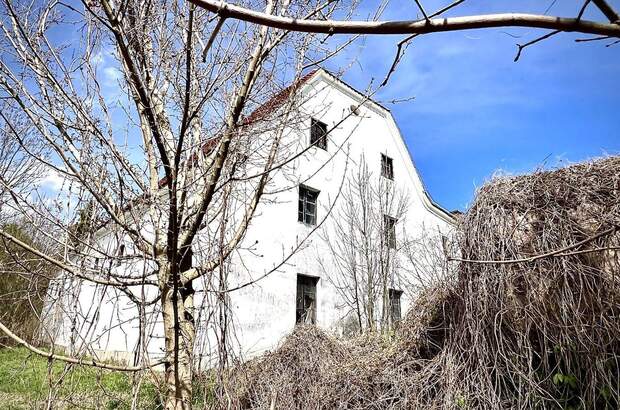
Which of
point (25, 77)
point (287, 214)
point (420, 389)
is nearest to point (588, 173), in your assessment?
point (420, 389)

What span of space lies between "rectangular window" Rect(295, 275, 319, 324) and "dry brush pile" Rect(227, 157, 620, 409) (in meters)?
5.60

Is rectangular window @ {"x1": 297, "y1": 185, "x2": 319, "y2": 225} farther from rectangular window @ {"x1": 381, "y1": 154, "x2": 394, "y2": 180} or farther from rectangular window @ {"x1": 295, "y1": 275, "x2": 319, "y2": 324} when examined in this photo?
rectangular window @ {"x1": 381, "y1": 154, "x2": 394, "y2": 180}

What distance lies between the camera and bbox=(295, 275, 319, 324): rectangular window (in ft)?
31.9

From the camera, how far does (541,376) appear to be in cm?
329

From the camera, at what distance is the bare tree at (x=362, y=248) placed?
931cm

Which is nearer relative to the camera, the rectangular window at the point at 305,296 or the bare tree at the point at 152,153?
the bare tree at the point at 152,153

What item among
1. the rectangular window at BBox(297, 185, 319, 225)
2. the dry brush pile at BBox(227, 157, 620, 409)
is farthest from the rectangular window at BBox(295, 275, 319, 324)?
the dry brush pile at BBox(227, 157, 620, 409)

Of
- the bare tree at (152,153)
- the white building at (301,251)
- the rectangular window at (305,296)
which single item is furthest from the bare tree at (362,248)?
the bare tree at (152,153)

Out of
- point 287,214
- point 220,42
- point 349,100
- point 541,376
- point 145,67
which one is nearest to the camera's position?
point 145,67

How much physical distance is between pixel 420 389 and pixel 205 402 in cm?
238

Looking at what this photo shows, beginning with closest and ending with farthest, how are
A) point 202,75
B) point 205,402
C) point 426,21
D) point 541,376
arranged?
point 426,21, point 205,402, point 202,75, point 541,376

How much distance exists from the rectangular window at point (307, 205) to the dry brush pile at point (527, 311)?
659 cm

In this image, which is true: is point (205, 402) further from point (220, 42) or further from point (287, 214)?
point (287, 214)

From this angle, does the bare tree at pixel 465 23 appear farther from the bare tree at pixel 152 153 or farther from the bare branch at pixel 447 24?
the bare tree at pixel 152 153
